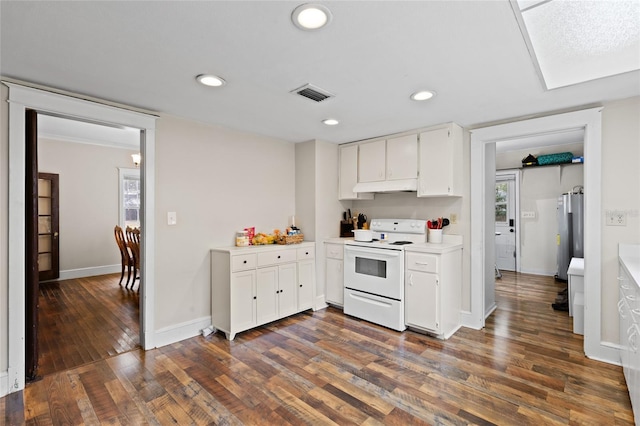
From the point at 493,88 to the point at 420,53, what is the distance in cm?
88

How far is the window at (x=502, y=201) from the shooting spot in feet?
20.8

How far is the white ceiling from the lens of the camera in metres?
1.46

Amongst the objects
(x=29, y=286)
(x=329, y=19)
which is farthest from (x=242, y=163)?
(x=329, y=19)

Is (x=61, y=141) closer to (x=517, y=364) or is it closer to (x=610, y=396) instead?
Answer: (x=517, y=364)

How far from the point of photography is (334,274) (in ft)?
13.2

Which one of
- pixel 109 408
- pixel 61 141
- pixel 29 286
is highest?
pixel 61 141

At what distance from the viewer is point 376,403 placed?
2064 mm

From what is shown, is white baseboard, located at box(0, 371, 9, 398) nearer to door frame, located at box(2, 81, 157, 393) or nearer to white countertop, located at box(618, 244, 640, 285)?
door frame, located at box(2, 81, 157, 393)

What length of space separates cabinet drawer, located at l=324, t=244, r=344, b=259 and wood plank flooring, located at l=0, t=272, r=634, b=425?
1.00m

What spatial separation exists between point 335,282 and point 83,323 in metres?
2.93

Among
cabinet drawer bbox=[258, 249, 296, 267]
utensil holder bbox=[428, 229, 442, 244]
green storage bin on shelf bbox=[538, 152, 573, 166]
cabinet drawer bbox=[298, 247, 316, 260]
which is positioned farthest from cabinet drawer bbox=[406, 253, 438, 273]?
green storage bin on shelf bbox=[538, 152, 573, 166]

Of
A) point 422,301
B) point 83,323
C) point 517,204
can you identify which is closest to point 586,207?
point 422,301

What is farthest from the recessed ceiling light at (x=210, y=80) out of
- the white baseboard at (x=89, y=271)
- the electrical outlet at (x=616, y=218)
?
the white baseboard at (x=89, y=271)

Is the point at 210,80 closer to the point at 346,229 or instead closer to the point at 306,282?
the point at 306,282
